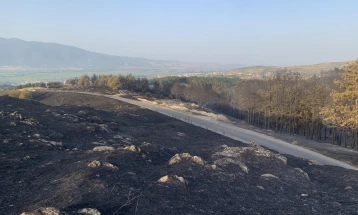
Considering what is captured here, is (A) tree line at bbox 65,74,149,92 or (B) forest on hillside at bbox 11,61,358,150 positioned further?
(A) tree line at bbox 65,74,149,92

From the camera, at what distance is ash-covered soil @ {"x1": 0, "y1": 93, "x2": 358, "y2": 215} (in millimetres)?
7734

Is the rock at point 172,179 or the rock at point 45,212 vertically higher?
the rock at point 45,212

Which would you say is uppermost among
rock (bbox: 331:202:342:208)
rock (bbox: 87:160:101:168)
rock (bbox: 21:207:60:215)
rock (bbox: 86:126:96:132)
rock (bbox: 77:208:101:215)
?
rock (bbox: 21:207:60:215)

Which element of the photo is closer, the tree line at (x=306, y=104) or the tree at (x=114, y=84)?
the tree line at (x=306, y=104)

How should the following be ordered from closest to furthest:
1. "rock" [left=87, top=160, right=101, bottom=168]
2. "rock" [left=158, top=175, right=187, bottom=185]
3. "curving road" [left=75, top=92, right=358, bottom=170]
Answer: "rock" [left=158, top=175, right=187, bottom=185] < "rock" [left=87, top=160, right=101, bottom=168] < "curving road" [left=75, top=92, right=358, bottom=170]

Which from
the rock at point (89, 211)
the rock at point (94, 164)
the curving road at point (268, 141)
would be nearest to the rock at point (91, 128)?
the rock at point (94, 164)

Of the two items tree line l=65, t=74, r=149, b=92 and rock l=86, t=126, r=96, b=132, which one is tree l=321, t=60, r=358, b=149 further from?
tree line l=65, t=74, r=149, b=92

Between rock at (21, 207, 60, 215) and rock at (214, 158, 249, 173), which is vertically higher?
rock at (21, 207, 60, 215)

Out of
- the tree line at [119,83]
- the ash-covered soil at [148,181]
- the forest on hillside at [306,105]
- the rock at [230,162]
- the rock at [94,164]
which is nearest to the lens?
the ash-covered soil at [148,181]

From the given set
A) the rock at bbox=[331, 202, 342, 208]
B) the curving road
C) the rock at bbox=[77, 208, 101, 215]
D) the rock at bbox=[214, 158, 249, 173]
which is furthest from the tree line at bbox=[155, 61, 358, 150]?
the rock at bbox=[77, 208, 101, 215]

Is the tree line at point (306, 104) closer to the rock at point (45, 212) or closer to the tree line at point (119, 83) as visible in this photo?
the rock at point (45, 212)

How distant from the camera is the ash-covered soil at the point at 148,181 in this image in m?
7.73

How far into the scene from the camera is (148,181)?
9.48 metres

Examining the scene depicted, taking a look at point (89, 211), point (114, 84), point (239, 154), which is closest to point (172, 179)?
point (89, 211)
